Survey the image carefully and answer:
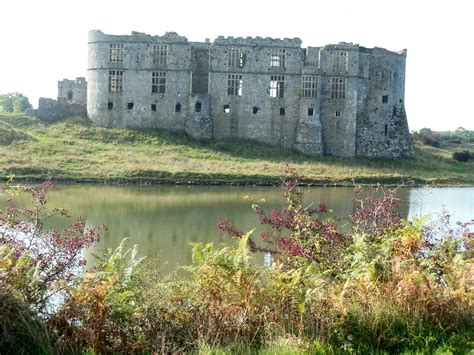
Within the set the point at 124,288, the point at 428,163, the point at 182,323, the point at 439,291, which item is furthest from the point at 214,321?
the point at 428,163

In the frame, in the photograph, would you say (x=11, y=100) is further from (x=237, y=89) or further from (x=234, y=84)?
(x=237, y=89)

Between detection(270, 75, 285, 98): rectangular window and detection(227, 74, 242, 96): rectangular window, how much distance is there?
94.4 inches

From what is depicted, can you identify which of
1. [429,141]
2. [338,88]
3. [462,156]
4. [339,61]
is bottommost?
[462,156]

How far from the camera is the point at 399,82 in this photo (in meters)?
50.2

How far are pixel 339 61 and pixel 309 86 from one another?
9.76 ft

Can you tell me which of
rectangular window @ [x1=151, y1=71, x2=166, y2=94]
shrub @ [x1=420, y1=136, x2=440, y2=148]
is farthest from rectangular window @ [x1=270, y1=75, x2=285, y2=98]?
shrub @ [x1=420, y1=136, x2=440, y2=148]

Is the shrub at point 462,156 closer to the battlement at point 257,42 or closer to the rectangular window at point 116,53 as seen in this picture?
the battlement at point 257,42

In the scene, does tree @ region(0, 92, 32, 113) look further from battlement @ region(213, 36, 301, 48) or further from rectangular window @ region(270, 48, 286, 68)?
rectangular window @ region(270, 48, 286, 68)

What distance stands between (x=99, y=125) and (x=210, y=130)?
8337 millimetres

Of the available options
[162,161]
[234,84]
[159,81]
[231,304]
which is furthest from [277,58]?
[231,304]

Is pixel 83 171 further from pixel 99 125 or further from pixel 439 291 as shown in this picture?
pixel 439 291

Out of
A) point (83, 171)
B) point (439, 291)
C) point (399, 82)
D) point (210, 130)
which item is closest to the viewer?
point (439, 291)

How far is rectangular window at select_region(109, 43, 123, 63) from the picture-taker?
155 feet

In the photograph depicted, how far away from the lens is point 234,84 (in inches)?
1857
